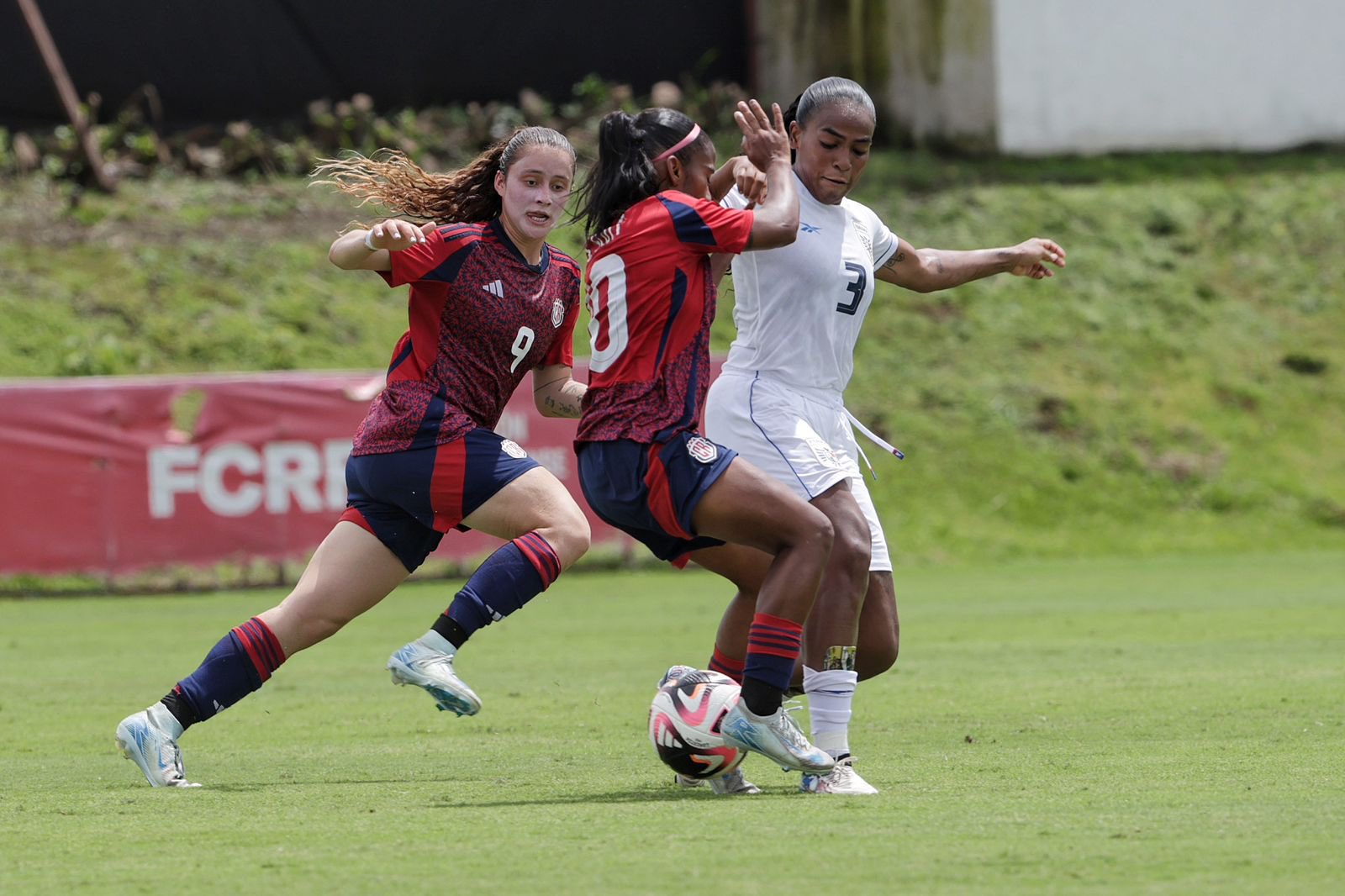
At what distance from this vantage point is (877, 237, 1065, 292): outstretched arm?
6805 millimetres

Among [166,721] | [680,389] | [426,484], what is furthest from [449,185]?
[166,721]

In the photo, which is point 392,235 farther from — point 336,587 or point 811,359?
point 811,359

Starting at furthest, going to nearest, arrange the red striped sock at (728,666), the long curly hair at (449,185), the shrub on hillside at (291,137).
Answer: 1. the shrub on hillside at (291,137)
2. the long curly hair at (449,185)
3. the red striped sock at (728,666)

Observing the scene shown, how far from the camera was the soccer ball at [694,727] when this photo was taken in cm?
557

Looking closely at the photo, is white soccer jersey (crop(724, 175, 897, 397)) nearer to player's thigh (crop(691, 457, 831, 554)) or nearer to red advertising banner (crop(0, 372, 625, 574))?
player's thigh (crop(691, 457, 831, 554))

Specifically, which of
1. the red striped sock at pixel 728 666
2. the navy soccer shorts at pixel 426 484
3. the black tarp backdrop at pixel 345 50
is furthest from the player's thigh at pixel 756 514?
the black tarp backdrop at pixel 345 50

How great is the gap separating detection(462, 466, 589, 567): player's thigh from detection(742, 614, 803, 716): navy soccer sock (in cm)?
88

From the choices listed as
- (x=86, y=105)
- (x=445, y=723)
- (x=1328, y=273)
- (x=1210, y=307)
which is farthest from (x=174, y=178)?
(x=445, y=723)

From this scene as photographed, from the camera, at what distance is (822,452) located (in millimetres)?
5953

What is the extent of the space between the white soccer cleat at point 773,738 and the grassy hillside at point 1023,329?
13.2 meters

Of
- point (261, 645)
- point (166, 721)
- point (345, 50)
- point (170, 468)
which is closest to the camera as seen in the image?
point (166, 721)

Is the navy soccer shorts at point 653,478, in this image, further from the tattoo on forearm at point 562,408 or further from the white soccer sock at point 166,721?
the white soccer sock at point 166,721

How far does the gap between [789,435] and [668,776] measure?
128 cm

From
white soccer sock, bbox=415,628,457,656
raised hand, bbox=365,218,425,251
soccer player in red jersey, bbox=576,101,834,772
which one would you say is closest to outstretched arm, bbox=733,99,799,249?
soccer player in red jersey, bbox=576,101,834,772
